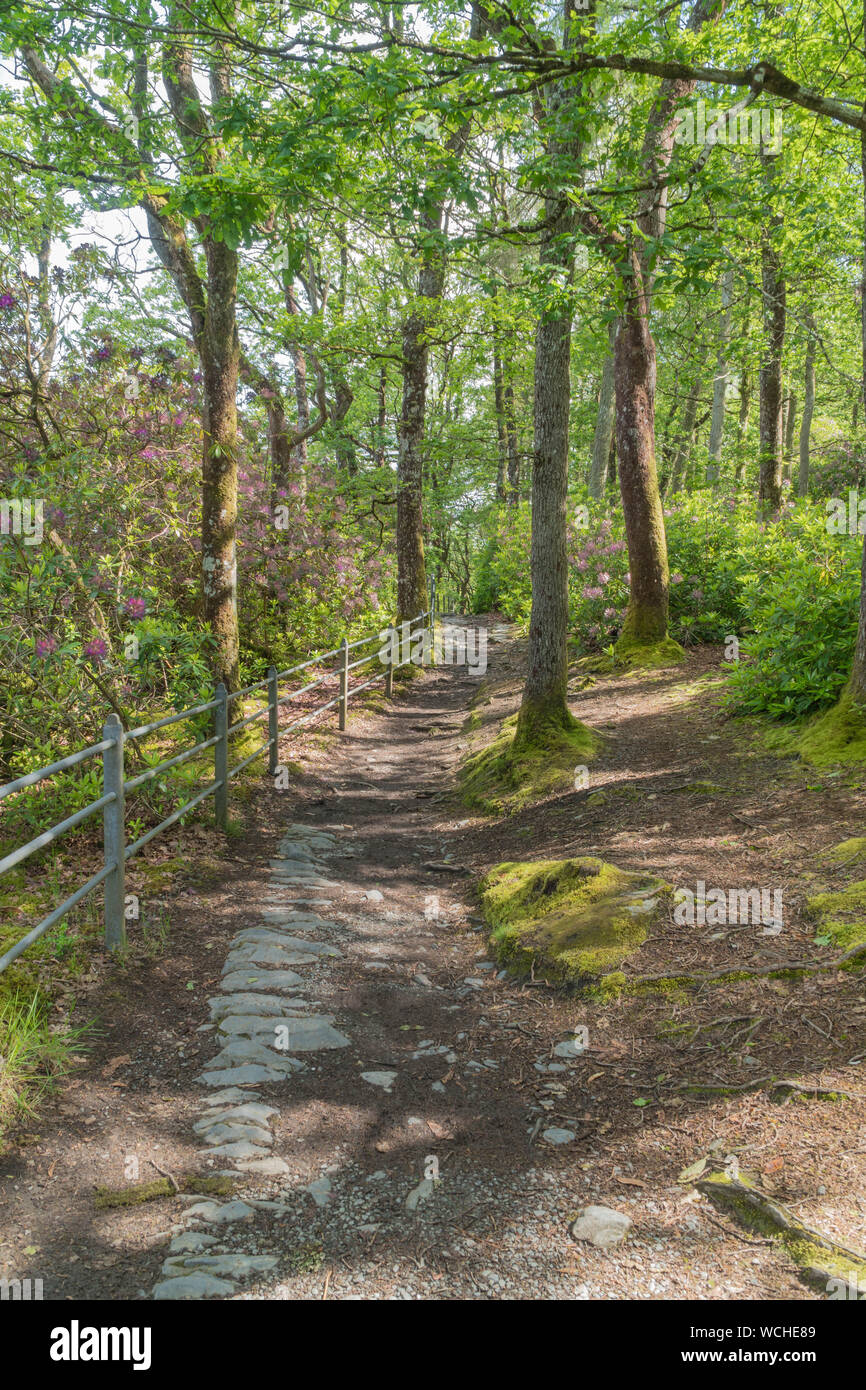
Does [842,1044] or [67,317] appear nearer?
[842,1044]

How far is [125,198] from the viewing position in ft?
23.7

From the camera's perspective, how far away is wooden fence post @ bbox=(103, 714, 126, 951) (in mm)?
4352

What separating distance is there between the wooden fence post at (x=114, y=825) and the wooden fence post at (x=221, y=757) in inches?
77.5

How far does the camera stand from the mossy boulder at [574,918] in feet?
14.3

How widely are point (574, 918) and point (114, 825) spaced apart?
8.65 feet

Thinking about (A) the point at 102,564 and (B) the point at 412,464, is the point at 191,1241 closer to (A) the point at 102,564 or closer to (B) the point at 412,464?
(A) the point at 102,564

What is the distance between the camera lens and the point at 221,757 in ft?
21.6

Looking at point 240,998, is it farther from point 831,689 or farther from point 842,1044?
point 831,689

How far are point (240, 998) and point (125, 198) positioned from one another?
6913mm

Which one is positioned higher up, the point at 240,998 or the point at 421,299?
the point at 421,299

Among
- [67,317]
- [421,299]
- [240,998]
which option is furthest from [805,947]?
[421,299]

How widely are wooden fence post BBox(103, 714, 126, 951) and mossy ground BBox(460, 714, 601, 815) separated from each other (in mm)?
3755

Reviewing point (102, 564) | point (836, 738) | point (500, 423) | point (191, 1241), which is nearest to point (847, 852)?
point (836, 738)

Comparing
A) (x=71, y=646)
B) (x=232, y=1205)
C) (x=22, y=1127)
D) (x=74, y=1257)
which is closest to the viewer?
(x=74, y=1257)
